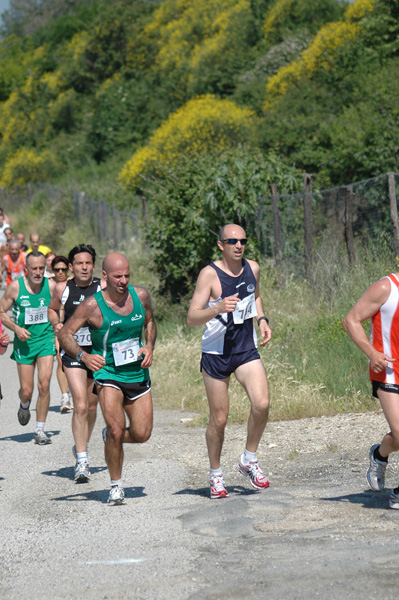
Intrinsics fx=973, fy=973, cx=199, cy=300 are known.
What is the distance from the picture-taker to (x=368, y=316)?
6.50m

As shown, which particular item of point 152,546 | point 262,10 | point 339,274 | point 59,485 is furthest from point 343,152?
point 262,10

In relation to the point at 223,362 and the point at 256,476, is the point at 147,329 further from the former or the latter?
the point at 256,476

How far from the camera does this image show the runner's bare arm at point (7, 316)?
10.5m

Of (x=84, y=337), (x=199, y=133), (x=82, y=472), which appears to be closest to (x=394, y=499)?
(x=82, y=472)

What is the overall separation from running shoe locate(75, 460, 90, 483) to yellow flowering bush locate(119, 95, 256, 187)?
24.2 m

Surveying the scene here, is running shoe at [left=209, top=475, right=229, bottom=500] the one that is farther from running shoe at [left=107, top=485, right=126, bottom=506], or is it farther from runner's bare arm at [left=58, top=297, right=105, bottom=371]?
runner's bare arm at [left=58, top=297, right=105, bottom=371]

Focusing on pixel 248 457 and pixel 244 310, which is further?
→ pixel 248 457

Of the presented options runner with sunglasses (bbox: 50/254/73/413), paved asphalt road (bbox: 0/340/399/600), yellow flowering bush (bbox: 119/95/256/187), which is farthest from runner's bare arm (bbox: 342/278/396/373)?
yellow flowering bush (bbox: 119/95/256/187)

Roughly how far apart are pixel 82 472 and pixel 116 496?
1.09m

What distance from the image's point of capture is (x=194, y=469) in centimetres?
897

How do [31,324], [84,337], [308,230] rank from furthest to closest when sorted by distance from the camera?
[308,230] < [31,324] < [84,337]

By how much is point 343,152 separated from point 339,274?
8106mm

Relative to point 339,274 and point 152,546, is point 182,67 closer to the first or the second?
Result: point 339,274

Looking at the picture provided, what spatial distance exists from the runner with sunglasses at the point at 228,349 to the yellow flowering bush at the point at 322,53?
2657 cm
